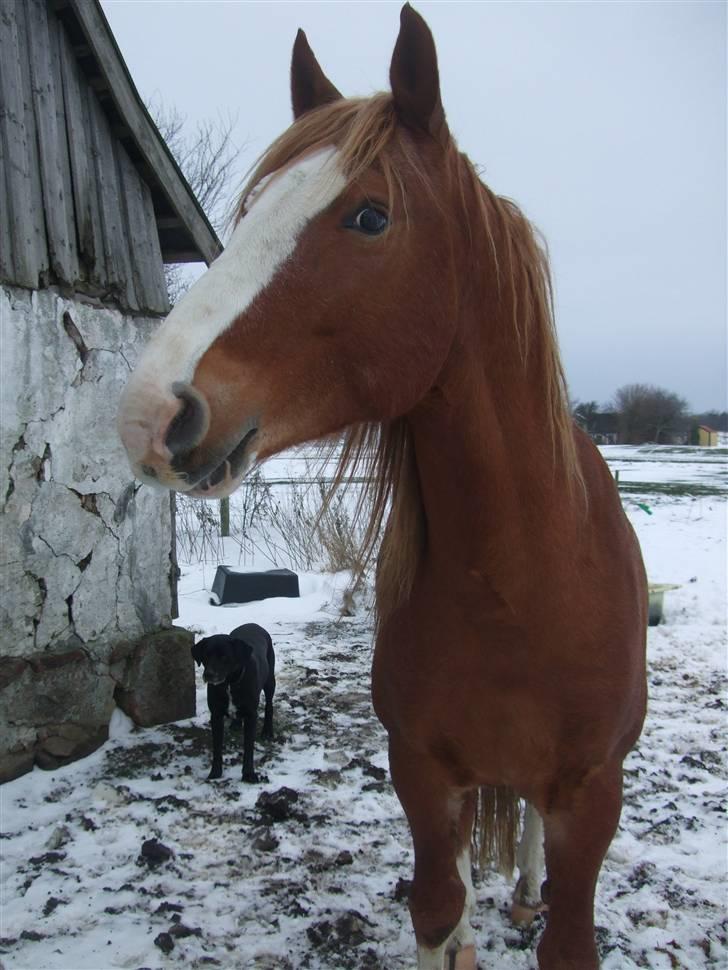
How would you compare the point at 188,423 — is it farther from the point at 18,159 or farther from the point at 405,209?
the point at 18,159

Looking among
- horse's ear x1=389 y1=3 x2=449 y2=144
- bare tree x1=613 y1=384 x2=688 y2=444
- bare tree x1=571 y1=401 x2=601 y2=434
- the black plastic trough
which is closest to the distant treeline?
bare tree x1=613 y1=384 x2=688 y2=444

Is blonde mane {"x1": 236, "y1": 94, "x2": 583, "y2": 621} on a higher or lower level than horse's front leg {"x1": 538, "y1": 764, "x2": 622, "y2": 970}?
higher

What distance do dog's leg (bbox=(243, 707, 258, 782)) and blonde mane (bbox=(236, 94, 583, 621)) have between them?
1.71 meters

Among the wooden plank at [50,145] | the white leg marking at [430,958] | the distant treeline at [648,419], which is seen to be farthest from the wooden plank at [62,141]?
the distant treeline at [648,419]

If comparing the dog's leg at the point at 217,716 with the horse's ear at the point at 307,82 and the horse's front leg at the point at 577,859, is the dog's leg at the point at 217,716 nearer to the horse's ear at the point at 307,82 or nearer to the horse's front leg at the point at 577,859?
the horse's front leg at the point at 577,859

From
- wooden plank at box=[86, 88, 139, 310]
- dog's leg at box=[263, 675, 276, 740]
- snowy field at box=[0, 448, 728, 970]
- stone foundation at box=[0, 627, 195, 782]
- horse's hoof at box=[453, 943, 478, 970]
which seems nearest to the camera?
horse's hoof at box=[453, 943, 478, 970]

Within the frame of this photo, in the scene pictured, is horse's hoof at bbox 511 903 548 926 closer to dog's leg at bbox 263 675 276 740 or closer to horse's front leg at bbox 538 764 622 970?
horse's front leg at bbox 538 764 622 970

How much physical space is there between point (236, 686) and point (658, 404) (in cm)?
4265

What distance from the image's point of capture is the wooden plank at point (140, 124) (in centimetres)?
334

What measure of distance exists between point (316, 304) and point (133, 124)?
3.16 metres

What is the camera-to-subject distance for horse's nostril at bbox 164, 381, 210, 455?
97cm

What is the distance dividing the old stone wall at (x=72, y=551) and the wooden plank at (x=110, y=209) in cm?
15

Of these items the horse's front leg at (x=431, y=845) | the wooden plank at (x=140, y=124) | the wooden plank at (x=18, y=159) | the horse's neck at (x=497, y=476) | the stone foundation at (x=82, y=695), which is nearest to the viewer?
the horse's neck at (x=497, y=476)

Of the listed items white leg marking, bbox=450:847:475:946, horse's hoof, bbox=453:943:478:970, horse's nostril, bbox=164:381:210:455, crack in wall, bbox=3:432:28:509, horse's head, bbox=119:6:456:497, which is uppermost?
horse's head, bbox=119:6:456:497
